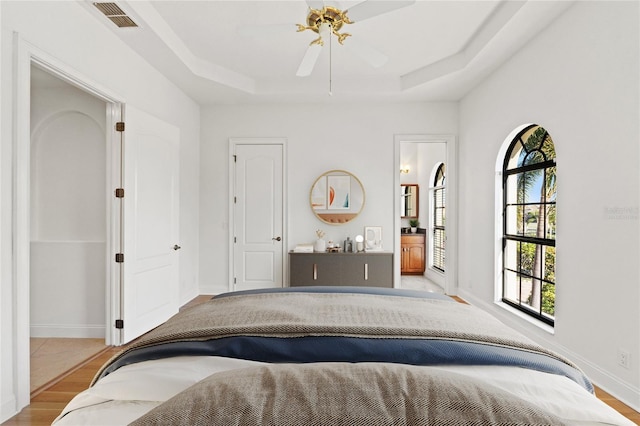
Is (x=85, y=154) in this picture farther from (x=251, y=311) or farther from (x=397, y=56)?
(x=397, y=56)

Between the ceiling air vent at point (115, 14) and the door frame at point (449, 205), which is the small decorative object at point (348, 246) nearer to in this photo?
the door frame at point (449, 205)

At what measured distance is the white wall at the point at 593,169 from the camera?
2189mm

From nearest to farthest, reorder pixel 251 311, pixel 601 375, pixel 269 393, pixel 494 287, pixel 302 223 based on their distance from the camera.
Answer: pixel 269 393
pixel 251 311
pixel 601 375
pixel 494 287
pixel 302 223

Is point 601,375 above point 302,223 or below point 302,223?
below

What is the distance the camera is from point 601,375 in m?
2.41

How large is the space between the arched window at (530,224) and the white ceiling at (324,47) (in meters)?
0.98

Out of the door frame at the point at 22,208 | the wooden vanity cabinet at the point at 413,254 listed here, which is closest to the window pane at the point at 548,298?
the wooden vanity cabinet at the point at 413,254

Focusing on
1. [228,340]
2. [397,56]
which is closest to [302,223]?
[397,56]

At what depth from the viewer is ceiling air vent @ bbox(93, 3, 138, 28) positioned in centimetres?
262

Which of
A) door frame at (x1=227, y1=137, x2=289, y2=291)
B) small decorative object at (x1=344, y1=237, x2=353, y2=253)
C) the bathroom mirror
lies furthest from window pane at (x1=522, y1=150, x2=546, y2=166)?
the bathroom mirror

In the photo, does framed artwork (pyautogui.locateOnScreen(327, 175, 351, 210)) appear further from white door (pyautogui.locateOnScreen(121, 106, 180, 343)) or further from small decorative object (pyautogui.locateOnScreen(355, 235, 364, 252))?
white door (pyautogui.locateOnScreen(121, 106, 180, 343))

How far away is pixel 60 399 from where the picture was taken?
2.32 m

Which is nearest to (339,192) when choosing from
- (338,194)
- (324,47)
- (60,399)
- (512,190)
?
(338,194)

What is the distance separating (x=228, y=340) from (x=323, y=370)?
1.53 feet
